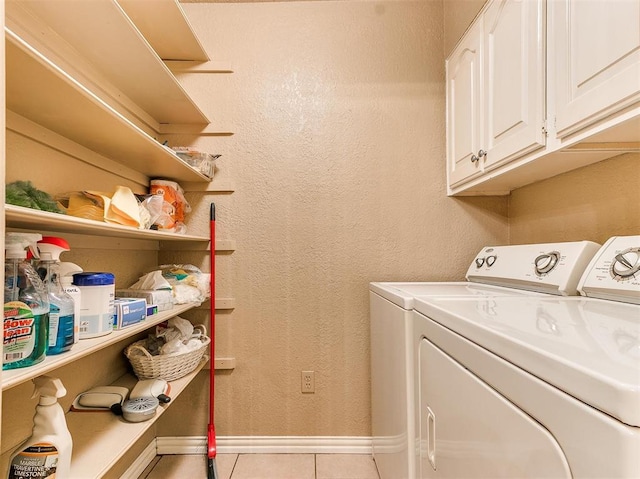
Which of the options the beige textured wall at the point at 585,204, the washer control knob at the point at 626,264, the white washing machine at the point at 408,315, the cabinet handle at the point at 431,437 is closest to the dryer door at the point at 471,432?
the cabinet handle at the point at 431,437

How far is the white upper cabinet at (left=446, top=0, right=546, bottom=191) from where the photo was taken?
1.14 m

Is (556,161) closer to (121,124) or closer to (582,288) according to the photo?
(582,288)

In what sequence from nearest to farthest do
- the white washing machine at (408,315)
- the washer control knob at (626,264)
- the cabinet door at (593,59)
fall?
the cabinet door at (593,59) → the washer control knob at (626,264) → the white washing machine at (408,315)

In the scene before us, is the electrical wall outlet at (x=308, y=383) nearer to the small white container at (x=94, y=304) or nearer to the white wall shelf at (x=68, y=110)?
the small white container at (x=94, y=304)

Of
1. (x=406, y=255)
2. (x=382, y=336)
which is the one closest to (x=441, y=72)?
(x=406, y=255)

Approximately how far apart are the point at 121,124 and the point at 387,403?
58.4 inches

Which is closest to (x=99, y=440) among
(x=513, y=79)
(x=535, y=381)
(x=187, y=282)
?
(x=187, y=282)

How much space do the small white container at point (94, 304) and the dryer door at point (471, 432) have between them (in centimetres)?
100

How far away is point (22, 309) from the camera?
2.38 feet

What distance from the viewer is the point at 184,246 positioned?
1.90m

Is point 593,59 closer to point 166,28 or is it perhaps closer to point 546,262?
point 546,262

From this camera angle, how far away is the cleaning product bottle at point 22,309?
71 centimetres

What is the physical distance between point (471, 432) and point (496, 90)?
1.31 meters

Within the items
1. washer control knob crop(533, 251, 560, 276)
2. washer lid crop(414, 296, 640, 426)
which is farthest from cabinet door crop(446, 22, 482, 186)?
washer lid crop(414, 296, 640, 426)
